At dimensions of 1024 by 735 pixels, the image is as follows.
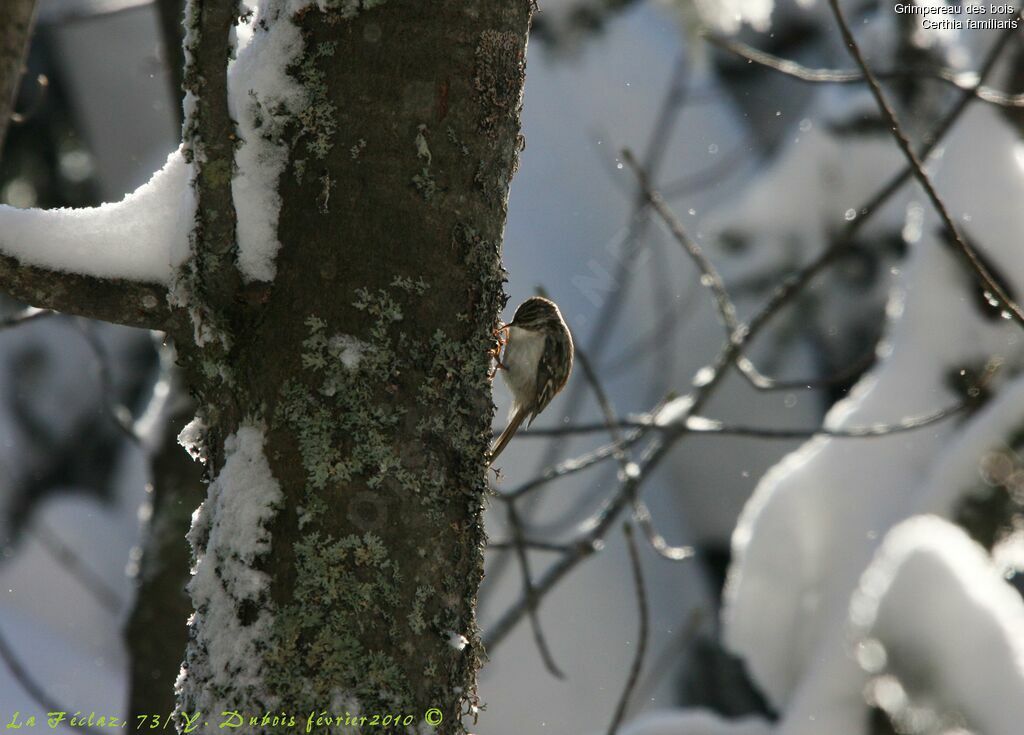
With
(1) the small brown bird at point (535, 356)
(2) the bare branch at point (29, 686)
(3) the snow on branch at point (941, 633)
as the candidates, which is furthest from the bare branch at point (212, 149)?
(3) the snow on branch at point (941, 633)

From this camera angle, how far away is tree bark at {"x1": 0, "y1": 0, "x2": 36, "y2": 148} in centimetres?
77

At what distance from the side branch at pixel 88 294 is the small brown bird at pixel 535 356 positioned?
2.14 meters

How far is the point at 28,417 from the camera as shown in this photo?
561 centimetres

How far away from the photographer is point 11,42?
30.3 inches

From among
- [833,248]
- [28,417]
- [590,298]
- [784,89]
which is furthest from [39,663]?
[784,89]

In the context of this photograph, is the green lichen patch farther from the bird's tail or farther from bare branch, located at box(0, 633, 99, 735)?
bare branch, located at box(0, 633, 99, 735)

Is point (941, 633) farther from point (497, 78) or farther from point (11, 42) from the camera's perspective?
point (11, 42)

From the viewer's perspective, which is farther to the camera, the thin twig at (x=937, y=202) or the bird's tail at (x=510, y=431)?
the bird's tail at (x=510, y=431)

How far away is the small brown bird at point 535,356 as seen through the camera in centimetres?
337

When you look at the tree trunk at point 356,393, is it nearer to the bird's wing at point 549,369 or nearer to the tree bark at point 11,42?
the tree bark at point 11,42

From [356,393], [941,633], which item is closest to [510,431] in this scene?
[941,633]

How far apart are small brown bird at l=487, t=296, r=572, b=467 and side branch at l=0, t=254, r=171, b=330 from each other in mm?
2138

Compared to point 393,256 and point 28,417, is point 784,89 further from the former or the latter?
point 393,256

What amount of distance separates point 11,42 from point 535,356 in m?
2.74
